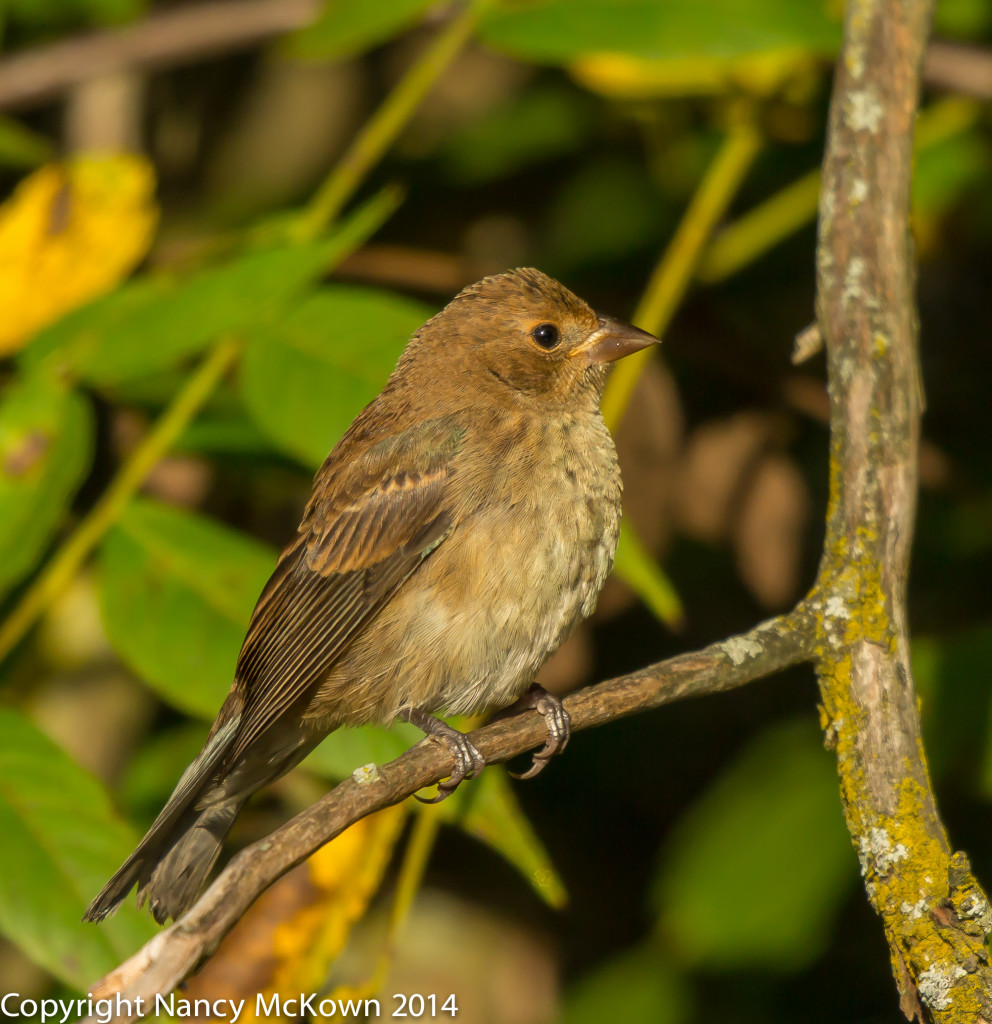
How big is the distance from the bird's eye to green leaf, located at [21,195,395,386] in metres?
0.59

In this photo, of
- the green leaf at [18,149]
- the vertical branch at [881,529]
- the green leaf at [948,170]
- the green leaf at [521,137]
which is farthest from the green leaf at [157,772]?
the green leaf at [948,170]

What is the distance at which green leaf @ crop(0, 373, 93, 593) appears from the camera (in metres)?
3.25

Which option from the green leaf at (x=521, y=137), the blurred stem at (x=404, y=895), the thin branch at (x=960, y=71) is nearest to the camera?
the blurred stem at (x=404, y=895)

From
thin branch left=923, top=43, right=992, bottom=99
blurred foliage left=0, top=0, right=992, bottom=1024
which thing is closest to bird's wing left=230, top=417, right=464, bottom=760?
blurred foliage left=0, top=0, right=992, bottom=1024

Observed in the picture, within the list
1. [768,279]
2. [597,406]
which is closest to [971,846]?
[597,406]

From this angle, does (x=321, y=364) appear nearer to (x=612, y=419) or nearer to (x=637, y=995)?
(x=612, y=419)

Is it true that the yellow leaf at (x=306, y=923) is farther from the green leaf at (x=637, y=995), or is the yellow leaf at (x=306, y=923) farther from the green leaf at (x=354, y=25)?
the green leaf at (x=354, y=25)

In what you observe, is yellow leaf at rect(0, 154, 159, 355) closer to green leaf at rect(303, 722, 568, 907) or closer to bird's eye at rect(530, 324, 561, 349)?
bird's eye at rect(530, 324, 561, 349)

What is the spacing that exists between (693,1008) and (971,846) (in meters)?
1.15

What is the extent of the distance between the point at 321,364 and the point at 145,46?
215cm

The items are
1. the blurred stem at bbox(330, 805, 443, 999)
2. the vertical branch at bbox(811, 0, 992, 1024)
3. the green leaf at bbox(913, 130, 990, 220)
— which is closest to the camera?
the vertical branch at bbox(811, 0, 992, 1024)

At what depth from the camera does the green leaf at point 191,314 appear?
3.46m

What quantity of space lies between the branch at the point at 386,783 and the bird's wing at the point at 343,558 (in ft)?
2.00

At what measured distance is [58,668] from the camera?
4.70 metres
